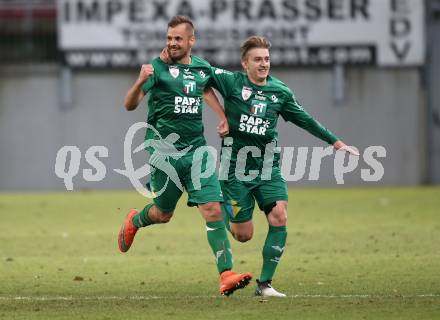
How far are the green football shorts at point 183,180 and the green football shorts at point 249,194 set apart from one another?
1.01 feet

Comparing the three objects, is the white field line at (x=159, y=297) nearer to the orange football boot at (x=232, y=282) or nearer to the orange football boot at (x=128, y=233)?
the orange football boot at (x=232, y=282)

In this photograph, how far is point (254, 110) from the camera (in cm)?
1102

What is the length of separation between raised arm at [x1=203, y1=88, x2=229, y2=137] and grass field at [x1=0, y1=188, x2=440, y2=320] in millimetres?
1424

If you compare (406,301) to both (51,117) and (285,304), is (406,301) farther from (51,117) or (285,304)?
(51,117)

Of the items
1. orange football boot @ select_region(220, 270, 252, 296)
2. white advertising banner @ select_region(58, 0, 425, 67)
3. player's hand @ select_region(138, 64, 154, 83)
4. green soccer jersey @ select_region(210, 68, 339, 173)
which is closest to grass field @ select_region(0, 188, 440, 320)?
orange football boot @ select_region(220, 270, 252, 296)

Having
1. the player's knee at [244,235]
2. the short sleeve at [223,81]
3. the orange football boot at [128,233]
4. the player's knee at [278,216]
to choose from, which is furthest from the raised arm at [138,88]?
the orange football boot at [128,233]

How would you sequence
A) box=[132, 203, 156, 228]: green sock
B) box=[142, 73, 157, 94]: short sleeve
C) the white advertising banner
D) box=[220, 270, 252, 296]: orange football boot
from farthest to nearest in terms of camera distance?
1. the white advertising banner
2. box=[132, 203, 156, 228]: green sock
3. box=[142, 73, 157, 94]: short sleeve
4. box=[220, 270, 252, 296]: orange football boot

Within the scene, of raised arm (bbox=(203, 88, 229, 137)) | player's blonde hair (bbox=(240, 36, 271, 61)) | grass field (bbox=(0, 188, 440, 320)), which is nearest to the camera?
grass field (bbox=(0, 188, 440, 320))

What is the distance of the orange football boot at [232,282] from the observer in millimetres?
10094

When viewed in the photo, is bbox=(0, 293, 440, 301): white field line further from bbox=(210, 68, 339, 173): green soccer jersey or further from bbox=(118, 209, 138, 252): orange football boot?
bbox=(118, 209, 138, 252): orange football boot

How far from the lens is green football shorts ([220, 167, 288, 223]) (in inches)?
430

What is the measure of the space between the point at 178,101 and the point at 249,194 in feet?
3.42

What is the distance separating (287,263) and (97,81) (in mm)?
17201

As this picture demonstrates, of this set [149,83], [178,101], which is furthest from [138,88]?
[178,101]
